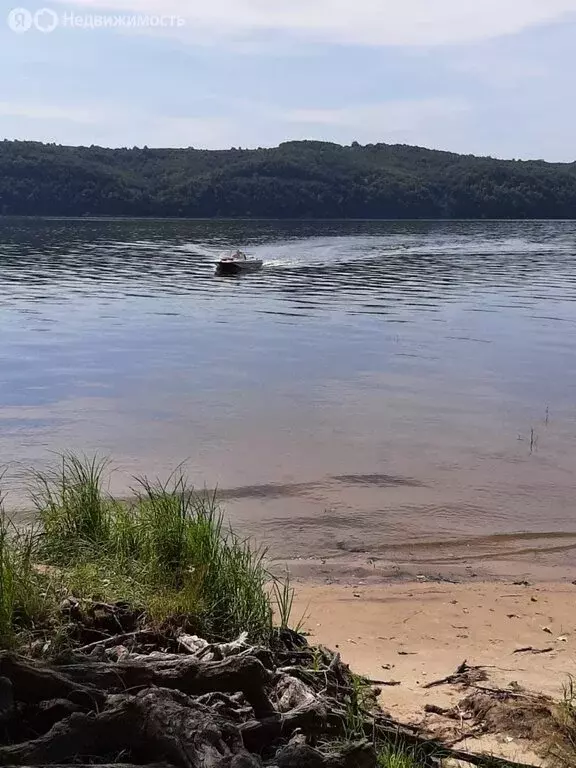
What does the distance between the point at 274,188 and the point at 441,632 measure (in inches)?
4757

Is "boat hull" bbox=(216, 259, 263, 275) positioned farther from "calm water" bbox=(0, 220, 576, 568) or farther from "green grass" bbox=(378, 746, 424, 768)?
"green grass" bbox=(378, 746, 424, 768)

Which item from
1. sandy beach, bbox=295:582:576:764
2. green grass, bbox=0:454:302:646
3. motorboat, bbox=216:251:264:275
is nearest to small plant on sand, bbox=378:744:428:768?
sandy beach, bbox=295:582:576:764

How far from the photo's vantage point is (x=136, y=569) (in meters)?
5.60

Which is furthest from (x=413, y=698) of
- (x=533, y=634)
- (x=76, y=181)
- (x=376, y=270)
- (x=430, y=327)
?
(x=76, y=181)

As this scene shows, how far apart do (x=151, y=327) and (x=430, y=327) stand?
8777 mm

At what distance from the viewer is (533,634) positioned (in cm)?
679

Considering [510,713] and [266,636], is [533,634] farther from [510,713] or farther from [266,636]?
[266,636]

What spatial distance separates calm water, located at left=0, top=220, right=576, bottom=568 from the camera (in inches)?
414

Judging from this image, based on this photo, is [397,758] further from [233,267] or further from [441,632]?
[233,267]

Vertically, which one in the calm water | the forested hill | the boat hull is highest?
the forested hill

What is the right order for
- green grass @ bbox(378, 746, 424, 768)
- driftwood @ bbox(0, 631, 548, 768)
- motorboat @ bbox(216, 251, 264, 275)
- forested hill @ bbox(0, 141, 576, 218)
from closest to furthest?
driftwood @ bbox(0, 631, 548, 768)
green grass @ bbox(378, 746, 424, 768)
motorboat @ bbox(216, 251, 264, 275)
forested hill @ bbox(0, 141, 576, 218)

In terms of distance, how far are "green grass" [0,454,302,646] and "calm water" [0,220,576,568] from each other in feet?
10.5

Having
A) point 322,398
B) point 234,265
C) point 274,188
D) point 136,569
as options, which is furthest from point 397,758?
point 274,188

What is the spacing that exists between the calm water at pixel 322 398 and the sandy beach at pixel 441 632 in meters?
1.51
